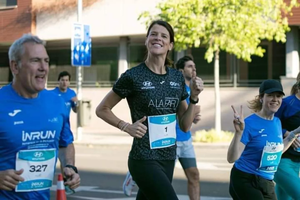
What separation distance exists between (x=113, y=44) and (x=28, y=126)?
80.7 feet

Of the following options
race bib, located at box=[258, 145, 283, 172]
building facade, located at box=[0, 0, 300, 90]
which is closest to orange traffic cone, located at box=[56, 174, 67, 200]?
race bib, located at box=[258, 145, 283, 172]

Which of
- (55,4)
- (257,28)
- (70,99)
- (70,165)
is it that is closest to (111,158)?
(70,99)

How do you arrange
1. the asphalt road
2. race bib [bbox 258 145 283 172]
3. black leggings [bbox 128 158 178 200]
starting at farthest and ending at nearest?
the asphalt road → race bib [bbox 258 145 283 172] → black leggings [bbox 128 158 178 200]

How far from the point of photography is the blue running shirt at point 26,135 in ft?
12.8

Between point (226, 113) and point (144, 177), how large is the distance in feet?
63.9

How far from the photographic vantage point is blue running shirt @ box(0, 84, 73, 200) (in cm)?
391

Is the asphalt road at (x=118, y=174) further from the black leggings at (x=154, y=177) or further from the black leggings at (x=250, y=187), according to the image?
the black leggings at (x=154, y=177)

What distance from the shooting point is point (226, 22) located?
1912cm

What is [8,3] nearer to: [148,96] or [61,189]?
[148,96]

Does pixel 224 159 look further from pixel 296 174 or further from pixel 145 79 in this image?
pixel 145 79

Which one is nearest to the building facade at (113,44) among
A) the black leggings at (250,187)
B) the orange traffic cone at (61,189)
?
the black leggings at (250,187)

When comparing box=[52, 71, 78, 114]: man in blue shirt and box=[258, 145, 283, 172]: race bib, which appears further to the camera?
box=[52, 71, 78, 114]: man in blue shirt

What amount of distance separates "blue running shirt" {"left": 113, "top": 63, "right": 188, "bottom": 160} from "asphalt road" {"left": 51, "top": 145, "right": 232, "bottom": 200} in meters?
4.28

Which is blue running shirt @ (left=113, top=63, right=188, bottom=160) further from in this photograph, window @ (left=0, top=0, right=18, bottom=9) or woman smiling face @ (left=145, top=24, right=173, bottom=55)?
window @ (left=0, top=0, right=18, bottom=9)
